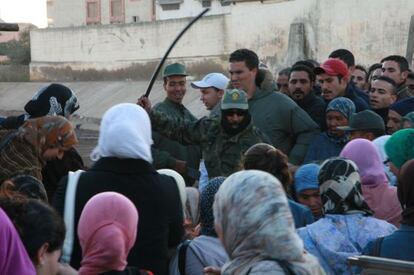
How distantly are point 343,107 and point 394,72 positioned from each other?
2600mm

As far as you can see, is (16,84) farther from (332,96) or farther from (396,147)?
(396,147)

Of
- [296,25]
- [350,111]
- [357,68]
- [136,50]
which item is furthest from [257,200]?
[136,50]

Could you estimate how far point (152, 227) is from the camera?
496cm

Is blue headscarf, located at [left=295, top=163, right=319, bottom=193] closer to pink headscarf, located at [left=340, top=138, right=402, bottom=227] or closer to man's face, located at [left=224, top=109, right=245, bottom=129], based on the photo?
pink headscarf, located at [left=340, top=138, right=402, bottom=227]

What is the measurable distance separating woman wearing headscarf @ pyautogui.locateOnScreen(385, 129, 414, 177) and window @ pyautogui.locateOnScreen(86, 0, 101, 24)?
50089 mm

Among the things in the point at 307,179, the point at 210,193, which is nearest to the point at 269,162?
the point at 307,179

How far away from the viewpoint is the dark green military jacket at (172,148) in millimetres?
7832

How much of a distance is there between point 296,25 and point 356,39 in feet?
9.95

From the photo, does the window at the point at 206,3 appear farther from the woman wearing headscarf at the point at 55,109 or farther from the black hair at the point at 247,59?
the woman wearing headscarf at the point at 55,109

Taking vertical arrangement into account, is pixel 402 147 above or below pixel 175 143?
above

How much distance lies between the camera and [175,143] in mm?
8156

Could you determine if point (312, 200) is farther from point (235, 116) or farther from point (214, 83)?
point (214, 83)

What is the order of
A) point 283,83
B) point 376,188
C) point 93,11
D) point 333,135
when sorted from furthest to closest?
1. point 93,11
2. point 283,83
3. point 333,135
4. point 376,188


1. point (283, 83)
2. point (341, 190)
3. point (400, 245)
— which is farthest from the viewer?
point (283, 83)
